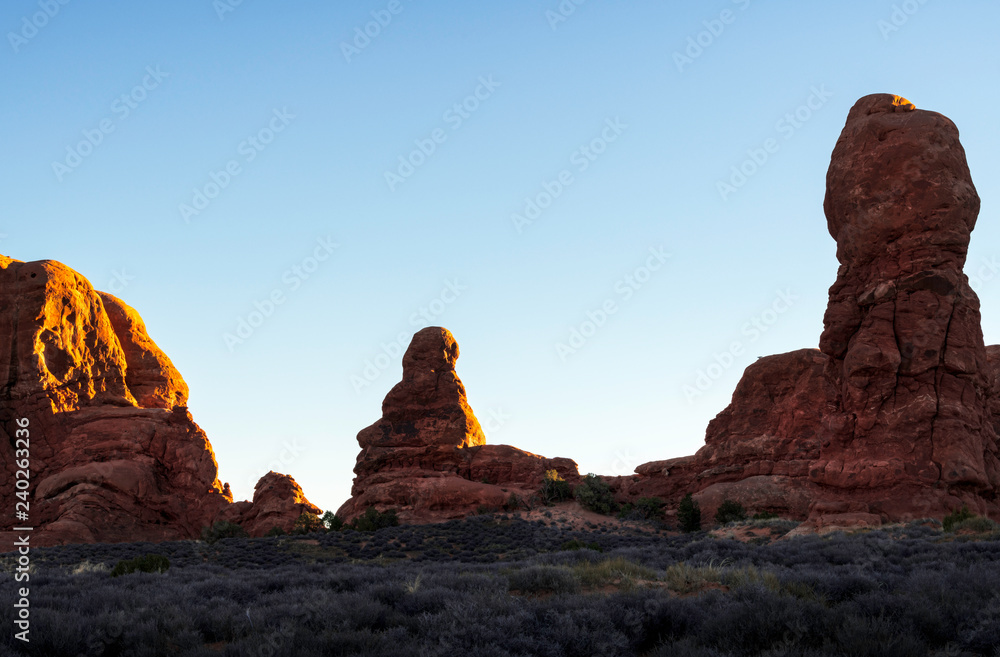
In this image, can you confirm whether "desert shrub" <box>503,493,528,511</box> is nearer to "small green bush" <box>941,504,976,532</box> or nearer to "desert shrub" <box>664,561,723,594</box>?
"small green bush" <box>941,504,976,532</box>

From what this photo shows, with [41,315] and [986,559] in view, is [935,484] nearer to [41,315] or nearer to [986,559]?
[986,559]

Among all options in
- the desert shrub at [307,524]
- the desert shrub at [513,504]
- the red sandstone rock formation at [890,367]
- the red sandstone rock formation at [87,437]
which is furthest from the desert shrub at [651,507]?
the red sandstone rock formation at [87,437]

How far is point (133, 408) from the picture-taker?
51.0m

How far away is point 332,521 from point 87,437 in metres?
17.8

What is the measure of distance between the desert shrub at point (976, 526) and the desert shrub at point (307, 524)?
34.4 metres

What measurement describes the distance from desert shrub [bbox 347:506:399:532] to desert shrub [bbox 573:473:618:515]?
12293 millimetres

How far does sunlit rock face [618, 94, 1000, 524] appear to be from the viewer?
1241 inches

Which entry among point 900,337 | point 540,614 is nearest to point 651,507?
point 900,337

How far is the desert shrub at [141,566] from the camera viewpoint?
16938 millimetres

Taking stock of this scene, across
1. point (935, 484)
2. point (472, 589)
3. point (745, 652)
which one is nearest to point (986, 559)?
point (745, 652)

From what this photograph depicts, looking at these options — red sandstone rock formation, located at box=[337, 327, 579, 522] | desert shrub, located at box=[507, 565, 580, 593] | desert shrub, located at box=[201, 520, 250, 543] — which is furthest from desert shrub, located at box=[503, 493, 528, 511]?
desert shrub, located at box=[507, 565, 580, 593]

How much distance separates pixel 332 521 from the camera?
154ft

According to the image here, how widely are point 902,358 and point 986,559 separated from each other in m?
20.7

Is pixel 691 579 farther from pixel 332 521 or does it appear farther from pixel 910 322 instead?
pixel 332 521
